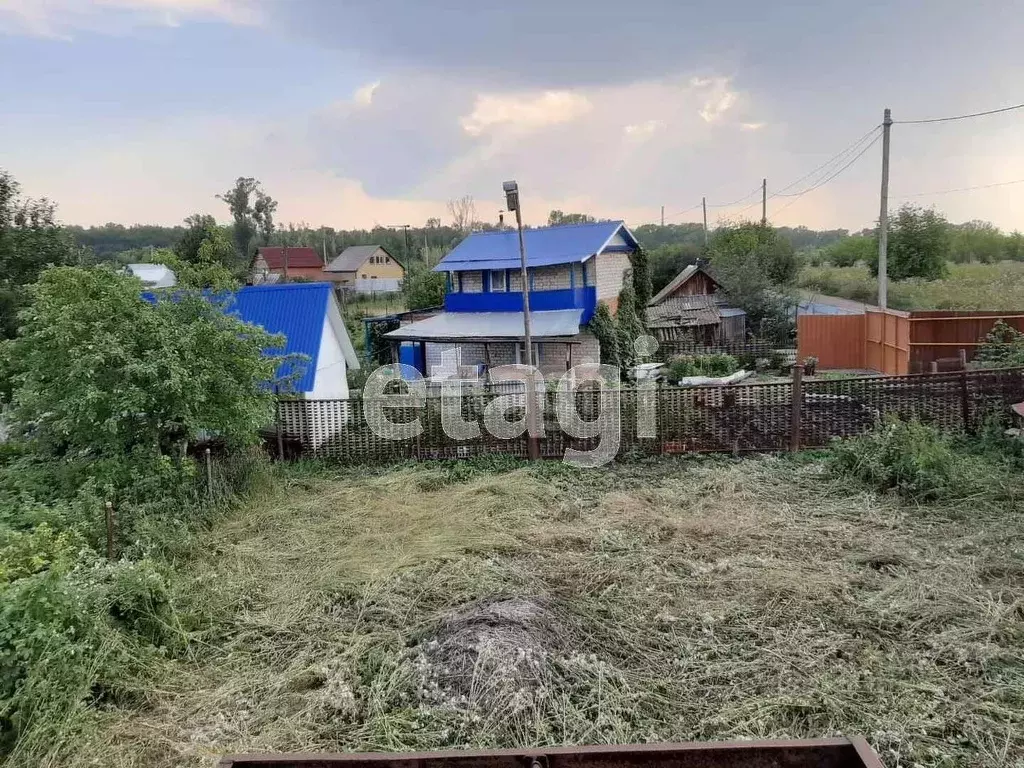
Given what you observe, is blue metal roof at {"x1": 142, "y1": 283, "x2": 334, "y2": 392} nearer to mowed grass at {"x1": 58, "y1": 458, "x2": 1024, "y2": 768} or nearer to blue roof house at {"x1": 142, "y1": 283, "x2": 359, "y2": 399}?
blue roof house at {"x1": 142, "y1": 283, "x2": 359, "y2": 399}

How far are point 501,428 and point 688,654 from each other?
536cm

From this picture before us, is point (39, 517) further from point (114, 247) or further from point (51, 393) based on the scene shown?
point (114, 247)

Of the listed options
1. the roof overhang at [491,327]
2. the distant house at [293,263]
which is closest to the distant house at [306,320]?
the roof overhang at [491,327]

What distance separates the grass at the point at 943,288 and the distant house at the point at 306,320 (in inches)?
809

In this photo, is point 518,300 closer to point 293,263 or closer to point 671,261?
point 671,261

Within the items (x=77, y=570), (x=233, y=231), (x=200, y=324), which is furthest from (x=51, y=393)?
(x=233, y=231)

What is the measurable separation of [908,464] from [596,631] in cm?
472

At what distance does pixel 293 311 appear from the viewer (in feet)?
40.5

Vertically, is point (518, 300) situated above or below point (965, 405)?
above

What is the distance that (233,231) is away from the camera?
53.3m

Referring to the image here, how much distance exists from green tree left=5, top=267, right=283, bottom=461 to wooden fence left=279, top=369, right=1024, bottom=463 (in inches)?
68.3

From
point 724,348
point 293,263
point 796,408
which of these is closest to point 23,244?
point 796,408

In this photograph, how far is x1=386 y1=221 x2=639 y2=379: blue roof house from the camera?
58.3 feet

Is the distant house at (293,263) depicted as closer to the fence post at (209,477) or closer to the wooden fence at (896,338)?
the wooden fence at (896,338)
